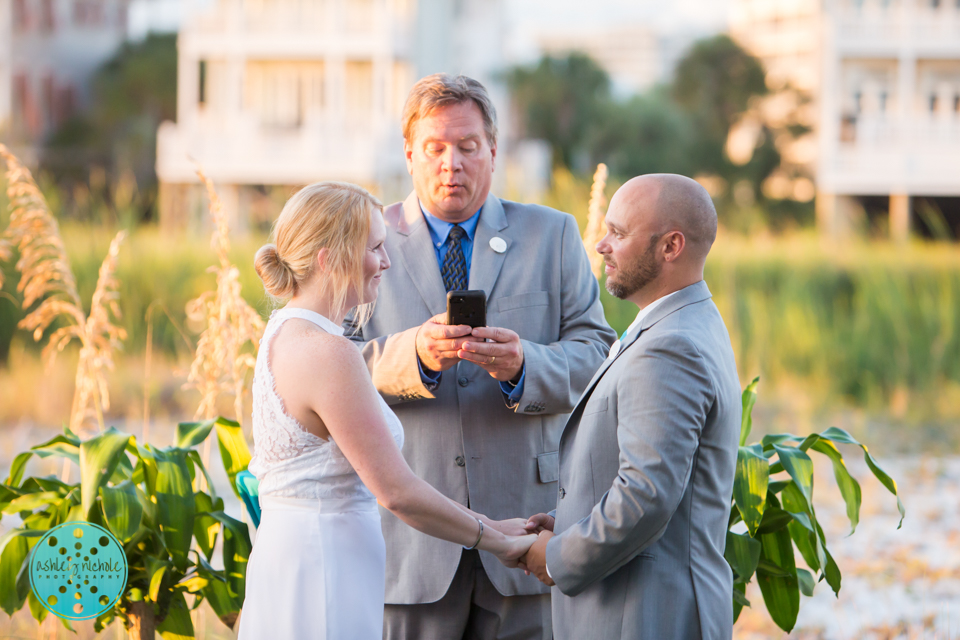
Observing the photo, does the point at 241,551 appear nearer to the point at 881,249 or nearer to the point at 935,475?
the point at 935,475

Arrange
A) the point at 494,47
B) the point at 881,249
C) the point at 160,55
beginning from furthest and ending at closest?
the point at 160,55 < the point at 494,47 < the point at 881,249

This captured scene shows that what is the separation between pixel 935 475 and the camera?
25.6 feet

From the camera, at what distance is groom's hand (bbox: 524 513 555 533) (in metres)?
2.39

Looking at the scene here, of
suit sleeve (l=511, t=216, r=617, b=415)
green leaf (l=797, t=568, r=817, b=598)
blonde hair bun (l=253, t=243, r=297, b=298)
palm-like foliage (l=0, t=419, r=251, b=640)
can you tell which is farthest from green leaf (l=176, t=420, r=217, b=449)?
green leaf (l=797, t=568, r=817, b=598)

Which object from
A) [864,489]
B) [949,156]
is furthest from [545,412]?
[949,156]

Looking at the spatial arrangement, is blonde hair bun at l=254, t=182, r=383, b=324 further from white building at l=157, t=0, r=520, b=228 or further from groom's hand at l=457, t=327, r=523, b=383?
white building at l=157, t=0, r=520, b=228

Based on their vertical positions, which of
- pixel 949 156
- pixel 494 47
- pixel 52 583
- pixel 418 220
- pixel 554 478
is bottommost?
pixel 52 583

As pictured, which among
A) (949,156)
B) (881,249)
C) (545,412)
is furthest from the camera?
(949,156)

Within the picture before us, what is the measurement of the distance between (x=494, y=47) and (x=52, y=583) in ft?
85.7

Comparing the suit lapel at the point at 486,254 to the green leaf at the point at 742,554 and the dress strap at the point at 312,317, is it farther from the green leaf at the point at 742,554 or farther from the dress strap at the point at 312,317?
the green leaf at the point at 742,554

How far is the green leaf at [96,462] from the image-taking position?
101 inches

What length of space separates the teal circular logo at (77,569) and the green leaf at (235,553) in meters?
0.30

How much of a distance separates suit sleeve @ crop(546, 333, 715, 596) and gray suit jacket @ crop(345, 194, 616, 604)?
2.12 ft

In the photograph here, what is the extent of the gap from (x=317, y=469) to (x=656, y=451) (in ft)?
2.60
